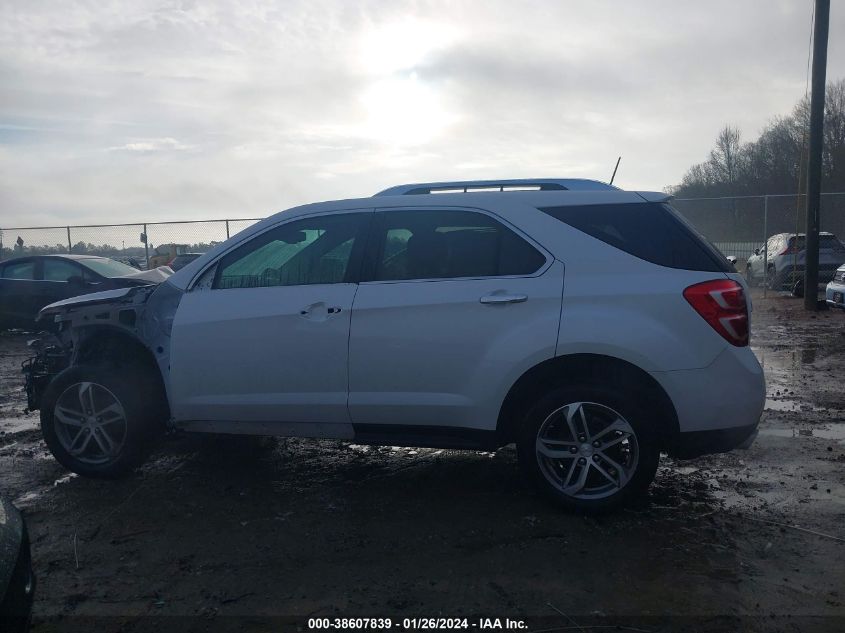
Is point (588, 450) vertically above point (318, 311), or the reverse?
point (318, 311)

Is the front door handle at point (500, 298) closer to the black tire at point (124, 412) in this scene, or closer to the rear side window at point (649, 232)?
the rear side window at point (649, 232)

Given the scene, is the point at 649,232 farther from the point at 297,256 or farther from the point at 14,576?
the point at 14,576

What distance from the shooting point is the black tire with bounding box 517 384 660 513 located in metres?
4.00

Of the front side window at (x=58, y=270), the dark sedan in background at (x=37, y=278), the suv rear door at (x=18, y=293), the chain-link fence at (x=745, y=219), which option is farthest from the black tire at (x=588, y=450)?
the chain-link fence at (x=745, y=219)

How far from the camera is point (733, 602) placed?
3156 millimetres

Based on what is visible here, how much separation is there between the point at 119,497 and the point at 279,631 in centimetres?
214

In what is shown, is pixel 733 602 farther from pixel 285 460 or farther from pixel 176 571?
pixel 285 460

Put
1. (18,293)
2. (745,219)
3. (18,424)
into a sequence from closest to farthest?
(18,424)
(18,293)
(745,219)

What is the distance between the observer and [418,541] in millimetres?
3875

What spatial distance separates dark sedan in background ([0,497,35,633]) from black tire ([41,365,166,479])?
2.08 metres

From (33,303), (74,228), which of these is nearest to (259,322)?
(33,303)

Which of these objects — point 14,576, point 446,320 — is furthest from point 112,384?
point 14,576

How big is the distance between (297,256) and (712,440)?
2.67 metres

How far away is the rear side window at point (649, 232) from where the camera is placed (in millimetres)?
4066
